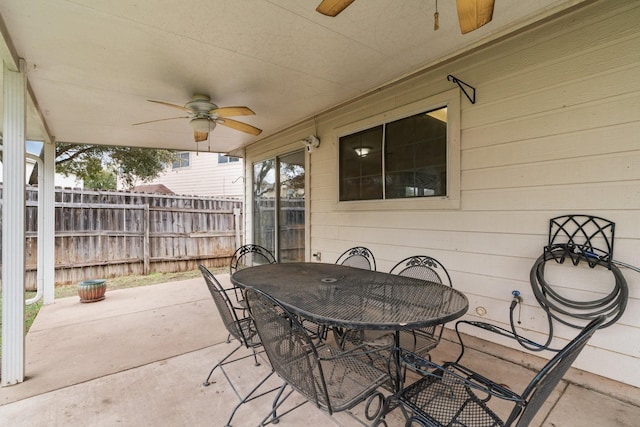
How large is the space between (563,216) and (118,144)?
6859 millimetres

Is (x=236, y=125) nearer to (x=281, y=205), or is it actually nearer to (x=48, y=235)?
(x=281, y=205)

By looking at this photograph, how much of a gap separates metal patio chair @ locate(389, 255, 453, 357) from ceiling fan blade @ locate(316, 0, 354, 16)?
189 centimetres

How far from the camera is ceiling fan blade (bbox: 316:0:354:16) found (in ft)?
4.56

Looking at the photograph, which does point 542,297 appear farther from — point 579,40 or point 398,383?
point 579,40

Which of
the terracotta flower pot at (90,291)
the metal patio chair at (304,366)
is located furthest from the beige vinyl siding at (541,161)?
the terracotta flower pot at (90,291)

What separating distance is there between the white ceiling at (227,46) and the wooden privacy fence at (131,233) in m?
2.82

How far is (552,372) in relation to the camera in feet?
3.27

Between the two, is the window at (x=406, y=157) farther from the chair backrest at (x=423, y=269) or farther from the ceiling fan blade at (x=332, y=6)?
the ceiling fan blade at (x=332, y=6)

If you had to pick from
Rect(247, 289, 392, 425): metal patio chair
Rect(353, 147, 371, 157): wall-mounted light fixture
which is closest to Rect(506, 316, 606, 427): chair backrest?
Rect(247, 289, 392, 425): metal patio chair

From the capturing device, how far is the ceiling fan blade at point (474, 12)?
1.38m

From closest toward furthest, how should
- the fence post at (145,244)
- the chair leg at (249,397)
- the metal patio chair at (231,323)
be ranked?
1. the chair leg at (249,397)
2. the metal patio chair at (231,323)
3. the fence post at (145,244)

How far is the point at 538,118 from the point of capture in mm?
2197

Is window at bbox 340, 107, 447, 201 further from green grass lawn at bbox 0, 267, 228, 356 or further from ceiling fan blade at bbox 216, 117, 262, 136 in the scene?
green grass lawn at bbox 0, 267, 228, 356

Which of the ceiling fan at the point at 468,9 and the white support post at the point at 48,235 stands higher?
the ceiling fan at the point at 468,9
